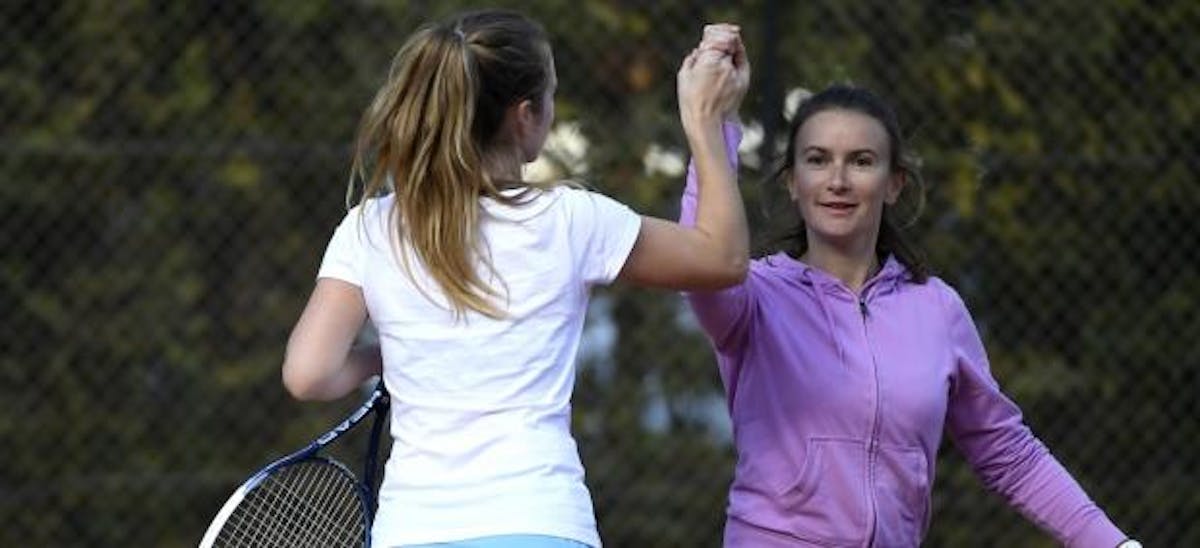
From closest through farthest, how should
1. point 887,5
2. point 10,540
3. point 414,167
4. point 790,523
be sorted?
1. point 414,167
2. point 790,523
3. point 10,540
4. point 887,5

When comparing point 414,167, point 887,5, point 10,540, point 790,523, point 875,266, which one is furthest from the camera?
point 887,5

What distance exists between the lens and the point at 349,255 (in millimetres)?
2680

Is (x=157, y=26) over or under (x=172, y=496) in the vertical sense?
over

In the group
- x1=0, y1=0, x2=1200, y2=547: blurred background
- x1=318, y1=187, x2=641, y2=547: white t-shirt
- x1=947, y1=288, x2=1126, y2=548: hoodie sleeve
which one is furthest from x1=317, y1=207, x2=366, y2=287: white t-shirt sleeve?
x1=0, y1=0, x2=1200, y2=547: blurred background

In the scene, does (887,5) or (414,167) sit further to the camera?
(887,5)

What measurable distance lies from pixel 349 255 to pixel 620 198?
2.76 meters

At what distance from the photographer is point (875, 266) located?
3.33 meters

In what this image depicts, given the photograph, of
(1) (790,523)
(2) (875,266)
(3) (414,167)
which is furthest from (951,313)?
(3) (414,167)

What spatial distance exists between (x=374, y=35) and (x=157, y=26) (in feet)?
1.64

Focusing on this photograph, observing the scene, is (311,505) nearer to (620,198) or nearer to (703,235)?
(703,235)

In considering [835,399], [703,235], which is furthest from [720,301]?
[703,235]

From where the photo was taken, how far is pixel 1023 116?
5742mm

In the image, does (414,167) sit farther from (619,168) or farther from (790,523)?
(619,168)

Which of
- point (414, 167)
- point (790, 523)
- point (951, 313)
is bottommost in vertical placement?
point (790, 523)
